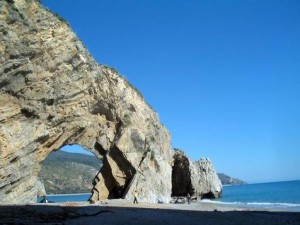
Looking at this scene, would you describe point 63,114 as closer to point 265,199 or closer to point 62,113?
point 62,113

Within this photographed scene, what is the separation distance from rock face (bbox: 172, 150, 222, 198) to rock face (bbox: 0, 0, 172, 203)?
21.5 metres

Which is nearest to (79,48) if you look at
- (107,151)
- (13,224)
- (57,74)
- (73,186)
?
(57,74)

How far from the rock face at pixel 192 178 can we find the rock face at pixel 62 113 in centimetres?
2145

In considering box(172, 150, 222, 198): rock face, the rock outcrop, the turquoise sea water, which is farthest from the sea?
the rock outcrop

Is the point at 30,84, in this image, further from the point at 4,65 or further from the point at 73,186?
the point at 73,186

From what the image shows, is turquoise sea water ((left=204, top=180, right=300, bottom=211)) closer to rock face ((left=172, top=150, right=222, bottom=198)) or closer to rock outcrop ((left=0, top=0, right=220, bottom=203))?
rock face ((left=172, top=150, right=222, bottom=198))

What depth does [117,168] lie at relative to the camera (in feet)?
146

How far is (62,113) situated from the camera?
36.6 m

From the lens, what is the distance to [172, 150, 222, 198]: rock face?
232ft

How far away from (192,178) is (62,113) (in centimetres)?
3986

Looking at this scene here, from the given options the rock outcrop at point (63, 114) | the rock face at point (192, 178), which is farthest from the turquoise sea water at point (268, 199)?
the rock outcrop at point (63, 114)

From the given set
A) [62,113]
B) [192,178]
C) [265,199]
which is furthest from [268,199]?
[62,113]

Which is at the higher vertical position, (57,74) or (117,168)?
(57,74)

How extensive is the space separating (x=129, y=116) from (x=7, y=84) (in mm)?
17663
